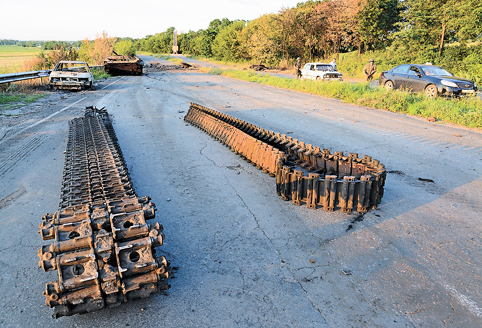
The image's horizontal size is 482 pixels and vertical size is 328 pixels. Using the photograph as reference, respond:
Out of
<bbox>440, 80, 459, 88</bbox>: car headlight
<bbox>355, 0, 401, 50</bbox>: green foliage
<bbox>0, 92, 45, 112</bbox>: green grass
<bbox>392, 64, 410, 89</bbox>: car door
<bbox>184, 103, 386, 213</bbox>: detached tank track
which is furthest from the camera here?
<bbox>355, 0, 401, 50</bbox>: green foliage

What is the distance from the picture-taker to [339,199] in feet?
16.3

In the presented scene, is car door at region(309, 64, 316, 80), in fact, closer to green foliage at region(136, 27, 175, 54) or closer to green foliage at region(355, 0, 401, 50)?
green foliage at region(355, 0, 401, 50)

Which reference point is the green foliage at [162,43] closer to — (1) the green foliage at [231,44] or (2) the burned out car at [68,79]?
(1) the green foliage at [231,44]

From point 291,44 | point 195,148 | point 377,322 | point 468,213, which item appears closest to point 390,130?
point 468,213

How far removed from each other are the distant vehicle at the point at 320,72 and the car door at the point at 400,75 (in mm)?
5517

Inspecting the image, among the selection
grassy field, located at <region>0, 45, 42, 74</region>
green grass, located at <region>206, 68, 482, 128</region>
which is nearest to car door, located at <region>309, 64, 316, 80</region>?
green grass, located at <region>206, 68, 482, 128</region>

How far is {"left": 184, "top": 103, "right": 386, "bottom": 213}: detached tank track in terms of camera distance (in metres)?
4.92

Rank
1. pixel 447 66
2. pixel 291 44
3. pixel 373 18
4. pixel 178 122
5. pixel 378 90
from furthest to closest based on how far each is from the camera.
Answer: pixel 291 44 < pixel 373 18 < pixel 447 66 < pixel 378 90 < pixel 178 122

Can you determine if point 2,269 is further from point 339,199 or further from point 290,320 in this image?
point 339,199

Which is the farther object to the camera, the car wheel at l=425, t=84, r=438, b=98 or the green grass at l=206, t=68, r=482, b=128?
the car wheel at l=425, t=84, r=438, b=98

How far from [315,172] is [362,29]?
39.1 m

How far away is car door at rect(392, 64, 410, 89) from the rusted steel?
23.3 meters

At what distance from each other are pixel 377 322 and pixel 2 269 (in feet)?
13.2

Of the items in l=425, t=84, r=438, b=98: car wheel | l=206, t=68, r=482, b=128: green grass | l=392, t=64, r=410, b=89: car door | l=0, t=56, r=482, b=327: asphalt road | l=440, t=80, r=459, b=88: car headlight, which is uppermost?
l=392, t=64, r=410, b=89: car door
